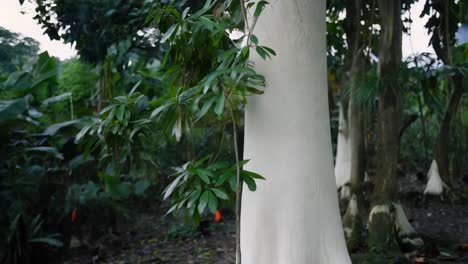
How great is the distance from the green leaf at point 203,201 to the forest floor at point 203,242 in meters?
2.22

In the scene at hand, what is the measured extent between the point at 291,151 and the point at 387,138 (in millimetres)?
2080

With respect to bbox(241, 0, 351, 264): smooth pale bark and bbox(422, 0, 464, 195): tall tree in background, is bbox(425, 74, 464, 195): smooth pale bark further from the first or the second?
bbox(241, 0, 351, 264): smooth pale bark

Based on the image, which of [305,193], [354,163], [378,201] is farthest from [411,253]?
[305,193]

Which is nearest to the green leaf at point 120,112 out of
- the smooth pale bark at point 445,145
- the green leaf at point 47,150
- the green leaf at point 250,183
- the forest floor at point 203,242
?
the green leaf at point 250,183

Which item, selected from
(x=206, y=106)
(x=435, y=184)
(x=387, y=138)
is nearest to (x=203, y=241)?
(x=387, y=138)

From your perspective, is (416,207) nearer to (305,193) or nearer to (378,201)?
(378,201)

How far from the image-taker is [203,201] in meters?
2.35

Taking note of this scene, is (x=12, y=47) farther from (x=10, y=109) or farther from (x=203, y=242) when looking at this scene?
(x=203, y=242)

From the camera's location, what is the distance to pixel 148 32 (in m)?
5.18

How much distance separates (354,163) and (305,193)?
3.01 meters

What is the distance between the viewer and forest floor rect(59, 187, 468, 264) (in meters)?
4.71

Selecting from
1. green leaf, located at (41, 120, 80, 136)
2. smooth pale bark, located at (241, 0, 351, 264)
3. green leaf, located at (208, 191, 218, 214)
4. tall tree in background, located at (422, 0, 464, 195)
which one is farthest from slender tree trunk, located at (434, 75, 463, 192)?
green leaf, located at (208, 191, 218, 214)

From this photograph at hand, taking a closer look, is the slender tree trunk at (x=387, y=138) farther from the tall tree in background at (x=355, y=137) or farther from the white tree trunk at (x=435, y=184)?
the white tree trunk at (x=435, y=184)

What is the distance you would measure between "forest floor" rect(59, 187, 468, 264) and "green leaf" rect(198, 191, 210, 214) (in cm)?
222
